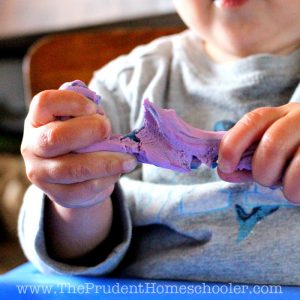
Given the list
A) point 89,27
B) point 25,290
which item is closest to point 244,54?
point 25,290

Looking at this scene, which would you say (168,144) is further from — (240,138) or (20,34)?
(20,34)

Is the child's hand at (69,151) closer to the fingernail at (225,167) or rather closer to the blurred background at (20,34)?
the fingernail at (225,167)

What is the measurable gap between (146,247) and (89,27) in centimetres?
91

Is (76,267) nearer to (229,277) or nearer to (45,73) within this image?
(229,277)

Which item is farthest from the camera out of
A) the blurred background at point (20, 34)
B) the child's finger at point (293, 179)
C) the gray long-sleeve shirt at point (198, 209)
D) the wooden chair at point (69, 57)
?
the blurred background at point (20, 34)

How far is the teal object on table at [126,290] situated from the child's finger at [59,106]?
0.12m

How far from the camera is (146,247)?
0.52 metres

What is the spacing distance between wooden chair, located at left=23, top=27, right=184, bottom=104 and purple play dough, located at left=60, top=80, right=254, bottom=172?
54 cm

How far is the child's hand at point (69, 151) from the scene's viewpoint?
362 mm

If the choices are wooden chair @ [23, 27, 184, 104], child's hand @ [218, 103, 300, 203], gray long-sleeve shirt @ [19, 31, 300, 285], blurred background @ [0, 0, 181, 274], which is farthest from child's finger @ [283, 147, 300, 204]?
blurred background @ [0, 0, 181, 274]

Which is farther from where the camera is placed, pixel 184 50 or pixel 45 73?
pixel 45 73

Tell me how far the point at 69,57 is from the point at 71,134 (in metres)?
0.58

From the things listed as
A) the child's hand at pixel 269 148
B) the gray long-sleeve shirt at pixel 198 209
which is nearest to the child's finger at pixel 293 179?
the child's hand at pixel 269 148

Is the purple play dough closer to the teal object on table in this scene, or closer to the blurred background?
the teal object on table
